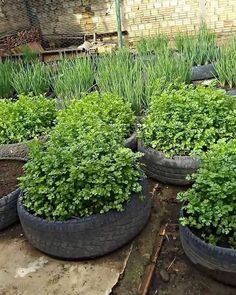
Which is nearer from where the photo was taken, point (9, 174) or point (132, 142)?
point (9, 174)

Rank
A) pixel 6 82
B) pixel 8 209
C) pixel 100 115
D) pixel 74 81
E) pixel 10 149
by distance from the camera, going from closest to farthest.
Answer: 1. pixel 8 209
2. pixel 100 115
3. pixel 10 149
4. pixel 74 81
5. pixel 6 82

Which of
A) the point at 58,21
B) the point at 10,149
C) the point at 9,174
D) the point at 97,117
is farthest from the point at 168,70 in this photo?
the point at 58,21

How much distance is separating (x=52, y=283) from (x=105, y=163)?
0.81 meters

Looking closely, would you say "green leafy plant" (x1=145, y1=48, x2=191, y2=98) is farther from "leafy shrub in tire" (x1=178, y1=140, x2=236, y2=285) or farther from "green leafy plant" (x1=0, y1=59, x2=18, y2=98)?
"leafy shrub in tire" (x1=178, y1=140, x2=236, y2=285)

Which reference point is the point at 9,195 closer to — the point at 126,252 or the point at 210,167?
the point at 126,252

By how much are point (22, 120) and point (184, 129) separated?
1506 mm

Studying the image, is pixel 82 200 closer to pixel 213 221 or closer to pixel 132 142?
pixel 213 221

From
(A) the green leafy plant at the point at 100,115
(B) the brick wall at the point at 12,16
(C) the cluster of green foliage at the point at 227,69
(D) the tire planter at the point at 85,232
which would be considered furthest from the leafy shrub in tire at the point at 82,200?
(B) the brick wall at the point at 12,16

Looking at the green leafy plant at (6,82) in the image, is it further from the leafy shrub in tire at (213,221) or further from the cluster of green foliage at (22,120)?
the leafy shrub in tire at (213,221)

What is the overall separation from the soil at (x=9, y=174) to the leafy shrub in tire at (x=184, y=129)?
105 cm

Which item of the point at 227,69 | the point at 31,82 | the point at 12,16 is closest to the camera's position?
the point at 227,69

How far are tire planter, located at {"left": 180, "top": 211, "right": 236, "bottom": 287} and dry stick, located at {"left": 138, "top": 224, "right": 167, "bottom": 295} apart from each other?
0.87ft

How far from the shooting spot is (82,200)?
2.53 m

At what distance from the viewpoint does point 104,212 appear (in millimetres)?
2514
